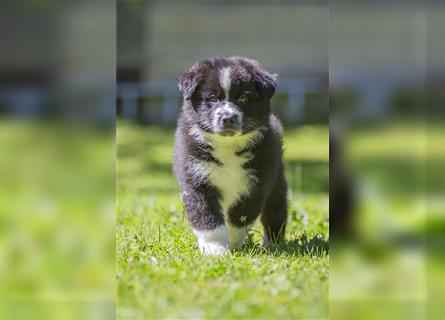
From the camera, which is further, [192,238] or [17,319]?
→ [192,238]

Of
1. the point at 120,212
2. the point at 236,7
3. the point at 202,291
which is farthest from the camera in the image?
the point at 236,7

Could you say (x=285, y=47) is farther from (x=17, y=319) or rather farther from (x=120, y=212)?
(x=17, y=319)

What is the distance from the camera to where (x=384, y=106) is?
2715 mm

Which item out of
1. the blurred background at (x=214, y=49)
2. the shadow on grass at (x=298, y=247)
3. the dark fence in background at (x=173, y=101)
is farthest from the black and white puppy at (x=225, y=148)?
the dark fence in background at (x=173, y=101)

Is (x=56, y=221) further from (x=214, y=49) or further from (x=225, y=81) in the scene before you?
(x=214, y=49)

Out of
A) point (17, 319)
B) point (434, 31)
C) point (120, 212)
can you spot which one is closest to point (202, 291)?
point (17, 319)

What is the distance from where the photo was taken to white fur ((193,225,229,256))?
4008 millimetres

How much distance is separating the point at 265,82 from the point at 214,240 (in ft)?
3.47

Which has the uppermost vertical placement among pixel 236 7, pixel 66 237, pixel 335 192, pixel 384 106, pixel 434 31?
pixel 236 7

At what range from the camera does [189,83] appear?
4172 millimetres

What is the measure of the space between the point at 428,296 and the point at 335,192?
635 mm

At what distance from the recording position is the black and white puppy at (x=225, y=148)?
13.4ft

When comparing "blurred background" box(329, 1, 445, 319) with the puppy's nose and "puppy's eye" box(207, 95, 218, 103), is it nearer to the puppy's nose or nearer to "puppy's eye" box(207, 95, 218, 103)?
the puppy's nose

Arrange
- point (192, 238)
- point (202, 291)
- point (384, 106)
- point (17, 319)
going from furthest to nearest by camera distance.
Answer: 1. point (192, 238)
2. point (202, 291)
3. point (17, 319)
4. point (384, 106)
